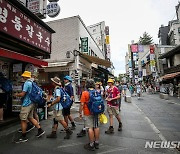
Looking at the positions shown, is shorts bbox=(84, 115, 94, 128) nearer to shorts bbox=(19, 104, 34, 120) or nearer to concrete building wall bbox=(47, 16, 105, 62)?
shorts bbox=(19, 104, 34, 120)

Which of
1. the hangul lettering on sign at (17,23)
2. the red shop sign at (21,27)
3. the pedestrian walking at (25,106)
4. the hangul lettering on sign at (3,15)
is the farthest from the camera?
the hangul lettering on sign at (17,23)

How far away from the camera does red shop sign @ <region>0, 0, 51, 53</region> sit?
17.0ft

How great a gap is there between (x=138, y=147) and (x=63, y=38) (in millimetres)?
13398

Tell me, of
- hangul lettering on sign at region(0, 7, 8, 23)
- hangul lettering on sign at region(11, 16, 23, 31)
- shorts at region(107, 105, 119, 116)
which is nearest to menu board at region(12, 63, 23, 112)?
hangul lettering on sign at region(11, 16, 23, 31)

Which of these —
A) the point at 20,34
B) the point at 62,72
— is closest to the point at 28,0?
the point at 20,34

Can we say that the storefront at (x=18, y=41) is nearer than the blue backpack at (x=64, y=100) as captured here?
No

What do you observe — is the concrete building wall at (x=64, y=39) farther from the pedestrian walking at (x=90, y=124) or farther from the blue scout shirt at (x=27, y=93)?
the pedestrian walking at (x=90, y=124)

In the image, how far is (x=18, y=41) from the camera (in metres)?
5.95

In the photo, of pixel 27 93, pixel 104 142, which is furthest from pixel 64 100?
pixel 104 142

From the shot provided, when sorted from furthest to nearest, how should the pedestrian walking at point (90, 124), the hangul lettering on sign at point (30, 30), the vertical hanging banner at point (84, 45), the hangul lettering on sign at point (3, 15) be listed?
the vertical hanging banner at point (84, 45) < the hangul lettering on sign at point (30, 30) < the hangul lettering on sign at point (3, 15) < the pedestrian walking at point (90, 124)

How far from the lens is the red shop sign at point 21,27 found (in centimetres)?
518

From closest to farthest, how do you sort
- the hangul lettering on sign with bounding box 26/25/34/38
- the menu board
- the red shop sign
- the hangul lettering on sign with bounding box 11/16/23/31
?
1. the red shop sign
2. the hangul lettering on sign with bounding box 11/16/23/31
3. the hangul lettering on sign with bounding box 26/25/34/38
4. the menu board

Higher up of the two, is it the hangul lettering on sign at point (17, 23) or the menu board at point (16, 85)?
the hangul lettering on sign at point (17, 23)

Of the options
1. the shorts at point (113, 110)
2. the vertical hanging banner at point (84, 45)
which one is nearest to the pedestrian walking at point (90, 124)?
the shorts at point (113, 110)
